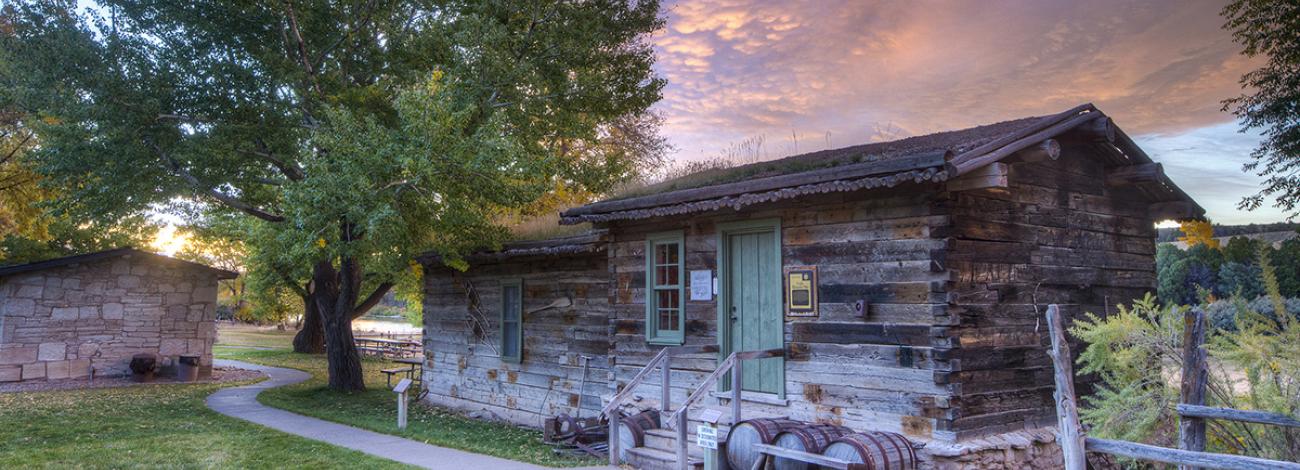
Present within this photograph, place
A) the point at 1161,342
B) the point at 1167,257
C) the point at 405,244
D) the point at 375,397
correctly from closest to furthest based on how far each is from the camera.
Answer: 1. the point at 1161,342
2. the point at 405,244
3. the point at 375,397
4. the point at 1167,257

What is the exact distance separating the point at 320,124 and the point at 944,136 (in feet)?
39.0

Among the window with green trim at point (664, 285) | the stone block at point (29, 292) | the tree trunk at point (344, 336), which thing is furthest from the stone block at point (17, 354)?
the window with green trim at point (664, 285)

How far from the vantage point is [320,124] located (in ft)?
54.1

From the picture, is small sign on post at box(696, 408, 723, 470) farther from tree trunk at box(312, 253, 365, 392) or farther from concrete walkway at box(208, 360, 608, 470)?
tree trunk at box(312, 253, 365, 392)

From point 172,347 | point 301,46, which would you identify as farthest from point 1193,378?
point 172,347

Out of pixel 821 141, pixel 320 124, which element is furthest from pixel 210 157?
pixel 821 141

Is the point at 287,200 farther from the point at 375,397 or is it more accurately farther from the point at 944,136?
the point at 944,136

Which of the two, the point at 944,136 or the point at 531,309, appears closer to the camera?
the point at 944,136

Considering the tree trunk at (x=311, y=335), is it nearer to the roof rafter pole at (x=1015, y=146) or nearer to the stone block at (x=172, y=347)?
the stone block at (x=172, y=347)

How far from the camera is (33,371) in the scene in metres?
20.5

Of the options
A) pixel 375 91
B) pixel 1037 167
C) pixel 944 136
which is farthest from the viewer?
pixel 375 91

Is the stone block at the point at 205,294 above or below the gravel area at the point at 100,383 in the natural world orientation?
above

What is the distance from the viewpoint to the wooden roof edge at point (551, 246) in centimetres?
1356

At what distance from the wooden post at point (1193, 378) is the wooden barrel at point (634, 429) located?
598 centimetres
